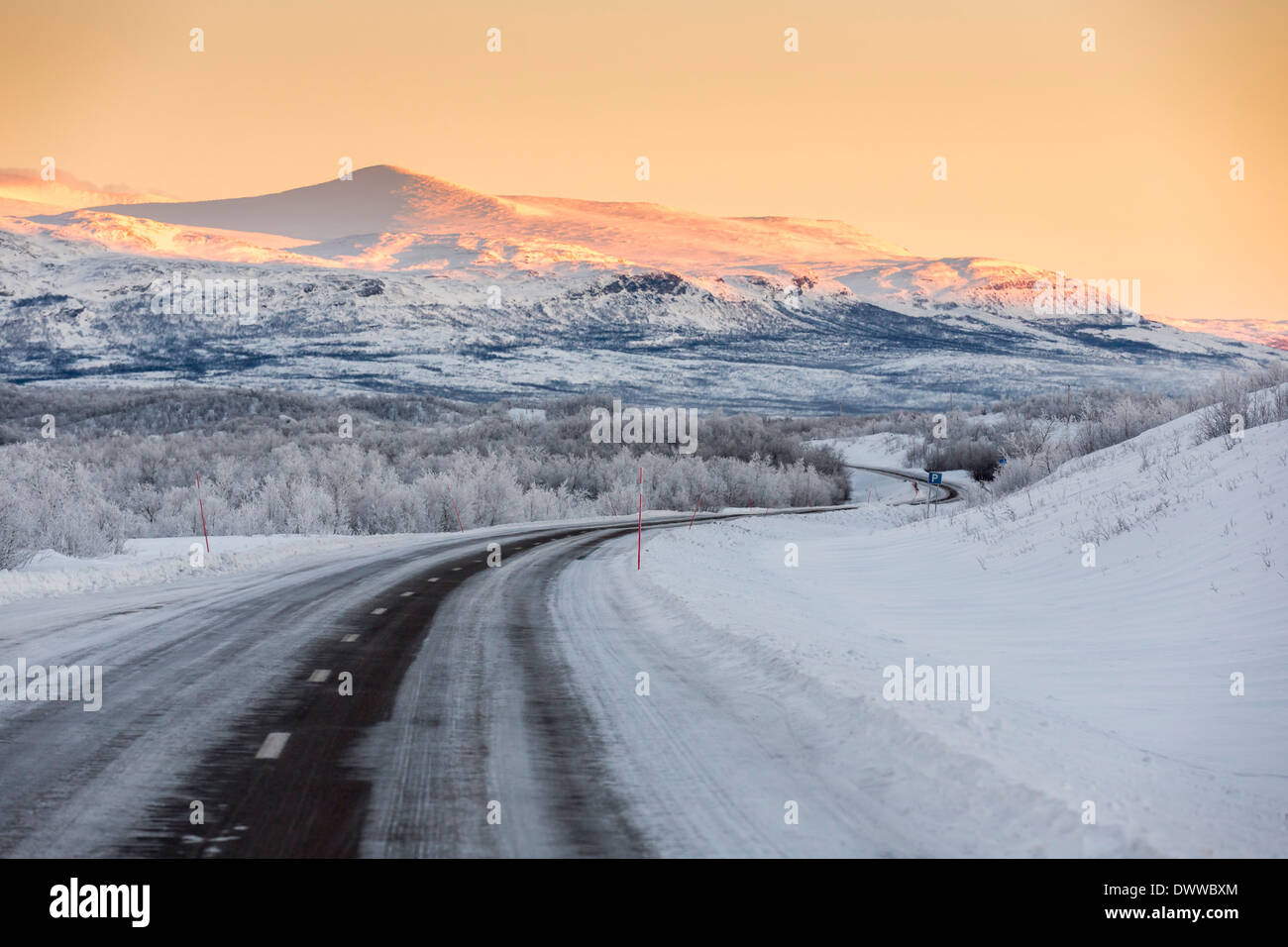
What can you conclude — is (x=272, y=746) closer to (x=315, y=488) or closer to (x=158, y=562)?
(x=158, y=562)

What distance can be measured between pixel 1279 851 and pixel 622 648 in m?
6.93

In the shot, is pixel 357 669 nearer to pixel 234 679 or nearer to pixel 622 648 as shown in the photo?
pixel 234 679

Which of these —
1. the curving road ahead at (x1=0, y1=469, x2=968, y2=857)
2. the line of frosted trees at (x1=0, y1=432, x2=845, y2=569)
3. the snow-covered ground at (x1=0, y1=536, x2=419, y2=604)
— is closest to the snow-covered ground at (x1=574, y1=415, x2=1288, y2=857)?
the curving road ahead at (x1=0, y1=469, x2=968, y2=857)

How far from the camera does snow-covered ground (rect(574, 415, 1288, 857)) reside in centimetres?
574

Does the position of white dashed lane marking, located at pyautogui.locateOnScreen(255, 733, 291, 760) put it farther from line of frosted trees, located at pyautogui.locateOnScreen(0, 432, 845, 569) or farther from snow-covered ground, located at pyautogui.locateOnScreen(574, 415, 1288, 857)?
line of frosted trees, located at pyautogui.locateOnScreen(0, 432, 845, 569)

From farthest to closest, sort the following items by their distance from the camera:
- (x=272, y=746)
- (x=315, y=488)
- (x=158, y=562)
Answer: (x=315, y=488)
(x=158, y=562)
(x=272, y=746)

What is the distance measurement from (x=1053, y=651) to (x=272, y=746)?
747 centimetres

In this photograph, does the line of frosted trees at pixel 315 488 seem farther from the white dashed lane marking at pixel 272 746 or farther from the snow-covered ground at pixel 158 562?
the white dashed lane marking at pixel 272 746

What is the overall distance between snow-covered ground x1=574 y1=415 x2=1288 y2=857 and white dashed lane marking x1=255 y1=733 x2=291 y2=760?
2827mm

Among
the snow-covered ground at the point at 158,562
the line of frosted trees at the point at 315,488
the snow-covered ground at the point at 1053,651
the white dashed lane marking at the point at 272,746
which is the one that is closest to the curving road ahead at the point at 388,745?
the white dashed lane marking at the point at 272,746

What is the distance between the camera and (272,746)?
22.9 feet

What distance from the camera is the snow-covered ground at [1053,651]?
5.74m

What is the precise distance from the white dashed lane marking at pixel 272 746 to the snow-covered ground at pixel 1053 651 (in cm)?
283

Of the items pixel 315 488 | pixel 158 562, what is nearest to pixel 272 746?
pixel 158 562
